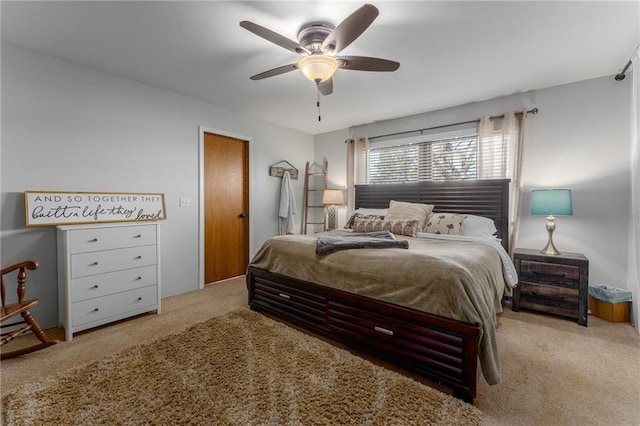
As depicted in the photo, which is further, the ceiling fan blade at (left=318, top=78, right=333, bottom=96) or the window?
the window

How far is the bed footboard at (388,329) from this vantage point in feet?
5.14

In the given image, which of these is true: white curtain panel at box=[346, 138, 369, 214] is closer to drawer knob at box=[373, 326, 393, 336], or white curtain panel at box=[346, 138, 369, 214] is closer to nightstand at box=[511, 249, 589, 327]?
nightstand at box=[511, 249, 589, 327]

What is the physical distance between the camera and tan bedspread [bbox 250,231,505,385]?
5.15ft

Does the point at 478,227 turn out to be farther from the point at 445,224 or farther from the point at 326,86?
the point at 326,86

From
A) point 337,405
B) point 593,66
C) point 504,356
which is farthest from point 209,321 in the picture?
point 593,66

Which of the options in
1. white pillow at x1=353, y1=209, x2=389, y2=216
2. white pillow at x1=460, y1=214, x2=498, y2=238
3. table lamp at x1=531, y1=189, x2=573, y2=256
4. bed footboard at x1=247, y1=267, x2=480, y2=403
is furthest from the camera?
white pillow at x1=353, y1=209, x2=389, y2=216

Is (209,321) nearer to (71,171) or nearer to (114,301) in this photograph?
(114,301)

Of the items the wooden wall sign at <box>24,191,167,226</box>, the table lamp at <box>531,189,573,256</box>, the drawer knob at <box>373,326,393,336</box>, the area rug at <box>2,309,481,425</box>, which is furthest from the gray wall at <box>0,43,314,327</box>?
the table lamp at <box>531,189,573,256</box>

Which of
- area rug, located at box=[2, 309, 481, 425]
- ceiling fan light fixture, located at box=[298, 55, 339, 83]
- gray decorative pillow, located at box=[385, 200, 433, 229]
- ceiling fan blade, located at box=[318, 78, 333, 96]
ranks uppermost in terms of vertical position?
ceiling fan blade, located at box=[318, 78, 333, 96]

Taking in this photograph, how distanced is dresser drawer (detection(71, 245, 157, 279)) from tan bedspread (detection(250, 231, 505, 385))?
1.31m

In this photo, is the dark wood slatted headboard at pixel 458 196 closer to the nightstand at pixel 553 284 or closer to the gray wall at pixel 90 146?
the nightstand at pixel 553 284

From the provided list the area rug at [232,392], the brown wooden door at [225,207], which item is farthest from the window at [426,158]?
the area rug at [232,392]

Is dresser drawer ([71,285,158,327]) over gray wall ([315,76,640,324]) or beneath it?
beneath

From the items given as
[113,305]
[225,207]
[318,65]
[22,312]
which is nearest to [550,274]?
[318,65]
